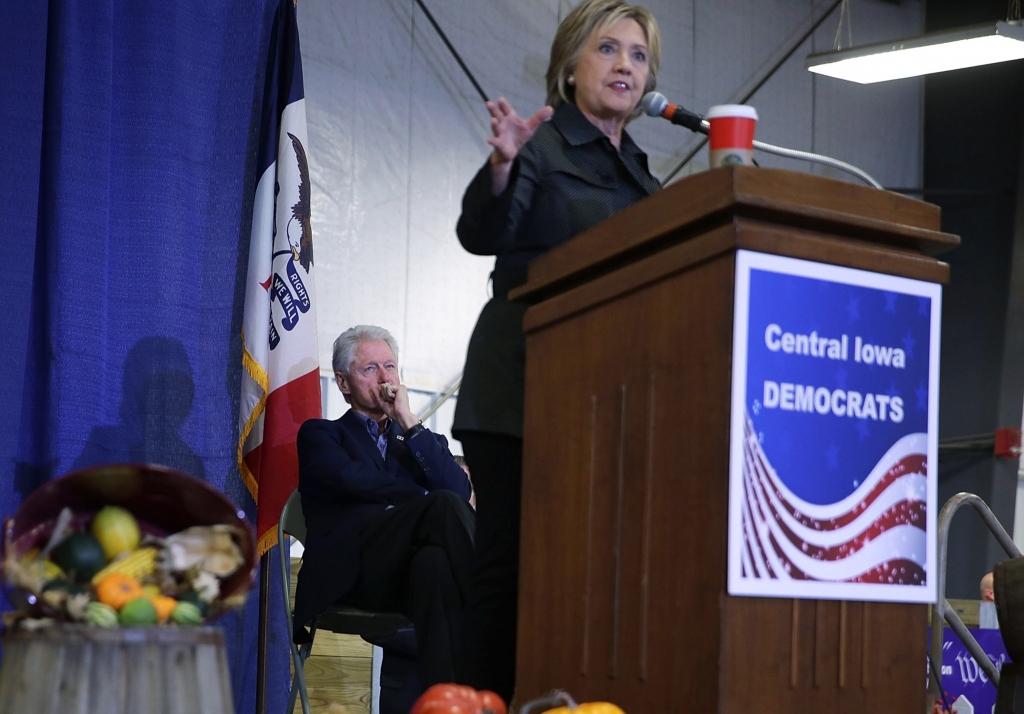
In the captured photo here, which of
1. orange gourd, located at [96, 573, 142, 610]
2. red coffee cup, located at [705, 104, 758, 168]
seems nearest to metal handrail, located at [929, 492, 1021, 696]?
red coffee cup, located at [705, 104, 758, 168]

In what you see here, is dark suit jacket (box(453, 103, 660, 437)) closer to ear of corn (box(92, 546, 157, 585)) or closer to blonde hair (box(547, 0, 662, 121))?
blonde hair (box(547, 0, 662, 121))

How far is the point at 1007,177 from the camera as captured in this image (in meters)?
8.56

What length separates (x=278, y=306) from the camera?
131 inches

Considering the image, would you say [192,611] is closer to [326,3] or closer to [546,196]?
[546,196]

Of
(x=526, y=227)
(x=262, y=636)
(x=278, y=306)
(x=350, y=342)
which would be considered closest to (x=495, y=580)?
(x=526, y=227)

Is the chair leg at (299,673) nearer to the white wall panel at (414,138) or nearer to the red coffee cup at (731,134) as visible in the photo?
the red coffee cup at (731,134)

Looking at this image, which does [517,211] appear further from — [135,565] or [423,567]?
[423,567]

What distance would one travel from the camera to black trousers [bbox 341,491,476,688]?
281 cm

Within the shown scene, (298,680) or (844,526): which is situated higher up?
(844,526)

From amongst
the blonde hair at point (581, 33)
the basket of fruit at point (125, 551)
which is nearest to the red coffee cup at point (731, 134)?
the blonde hair at point (581, 33)

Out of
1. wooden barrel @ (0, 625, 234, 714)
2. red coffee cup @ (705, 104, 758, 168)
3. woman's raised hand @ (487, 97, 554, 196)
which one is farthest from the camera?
woman's raised hand @ (487, 97, 554, 196)

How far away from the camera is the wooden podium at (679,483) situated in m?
1.31

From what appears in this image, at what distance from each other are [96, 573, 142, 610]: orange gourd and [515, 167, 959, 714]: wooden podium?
0.53 metres

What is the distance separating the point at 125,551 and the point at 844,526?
0.84 metres
